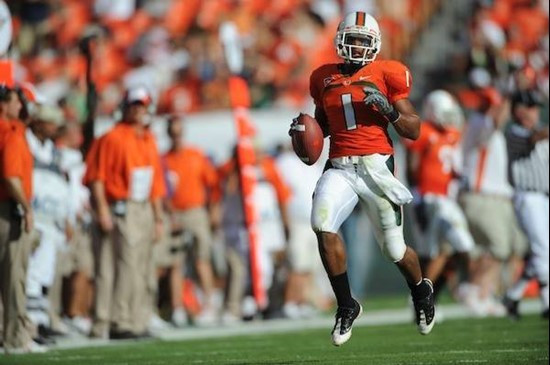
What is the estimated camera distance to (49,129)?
12.7 m

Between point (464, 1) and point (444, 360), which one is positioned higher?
point (464, 1)

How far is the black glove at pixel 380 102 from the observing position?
8.88m

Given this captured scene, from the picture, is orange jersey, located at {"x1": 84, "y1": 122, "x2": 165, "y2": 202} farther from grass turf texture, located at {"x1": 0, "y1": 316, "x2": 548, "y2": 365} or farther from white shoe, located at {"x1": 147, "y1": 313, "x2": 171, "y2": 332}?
white shoe, located at {"x1": 147, "y1": 313, "x2": 171, "y2": 332}

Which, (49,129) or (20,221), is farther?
(49,129)

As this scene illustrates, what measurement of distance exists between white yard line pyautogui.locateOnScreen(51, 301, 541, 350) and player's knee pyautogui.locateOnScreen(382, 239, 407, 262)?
334 cm

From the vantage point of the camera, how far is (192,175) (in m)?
15.8

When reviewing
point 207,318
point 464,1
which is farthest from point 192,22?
point 207,318

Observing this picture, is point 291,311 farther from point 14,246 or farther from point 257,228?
point 14,246

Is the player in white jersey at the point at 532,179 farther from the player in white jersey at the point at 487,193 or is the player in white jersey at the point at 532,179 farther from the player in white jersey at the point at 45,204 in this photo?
the player in white jersey at the point at 45,204

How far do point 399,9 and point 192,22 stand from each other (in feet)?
9.83

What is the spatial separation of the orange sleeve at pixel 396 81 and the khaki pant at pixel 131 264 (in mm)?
3848

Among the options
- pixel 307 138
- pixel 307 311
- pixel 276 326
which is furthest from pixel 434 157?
pixel 307 138

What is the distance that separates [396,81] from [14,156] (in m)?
2.93

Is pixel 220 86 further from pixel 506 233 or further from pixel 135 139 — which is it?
pixel 135 139
